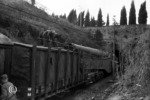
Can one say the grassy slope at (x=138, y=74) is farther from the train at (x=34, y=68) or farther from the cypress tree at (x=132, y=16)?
the cypress tree at (x=132, y=16)

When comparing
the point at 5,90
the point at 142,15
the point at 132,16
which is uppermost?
the point at 132,16

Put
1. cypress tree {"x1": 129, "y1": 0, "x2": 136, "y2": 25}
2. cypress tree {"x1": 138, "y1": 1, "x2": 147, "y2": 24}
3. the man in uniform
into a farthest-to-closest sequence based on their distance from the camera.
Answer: cypress tree {"x1": 129, "y1": 0, "x2": 136, "y2": 25}, cypress tree {"x1": 138, "y1": 1, "x2": 147, "y2": 24}, the man in uniform

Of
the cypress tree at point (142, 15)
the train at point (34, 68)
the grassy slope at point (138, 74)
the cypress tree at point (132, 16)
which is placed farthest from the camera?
the cypress tree at point (132, 16)

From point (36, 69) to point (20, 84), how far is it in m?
0.74

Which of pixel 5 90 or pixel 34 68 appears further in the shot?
pixel 34 68

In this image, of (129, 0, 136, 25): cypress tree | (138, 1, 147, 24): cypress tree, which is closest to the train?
(138, 1, 147, 24): cypress tree

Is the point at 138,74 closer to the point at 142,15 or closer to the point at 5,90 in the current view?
the point at 5,90

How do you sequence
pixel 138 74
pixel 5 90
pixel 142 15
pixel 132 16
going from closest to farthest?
1. pixel 5 90
2. pixel 138 74
3. pixel 142 15
4. pixel 132 16

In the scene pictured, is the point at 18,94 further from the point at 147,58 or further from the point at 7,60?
the point at 147,58

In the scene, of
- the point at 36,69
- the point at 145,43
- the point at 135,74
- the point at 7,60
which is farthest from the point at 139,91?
the point at 7,60

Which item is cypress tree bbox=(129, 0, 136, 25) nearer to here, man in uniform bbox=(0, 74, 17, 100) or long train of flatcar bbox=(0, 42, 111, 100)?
long train of flatcar bbox=(0, 42, 111, 100)

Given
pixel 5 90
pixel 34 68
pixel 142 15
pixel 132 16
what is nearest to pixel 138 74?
pixel 34 68

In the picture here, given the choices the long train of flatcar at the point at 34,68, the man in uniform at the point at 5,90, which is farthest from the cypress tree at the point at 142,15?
the man in uniform at the point at 5,90

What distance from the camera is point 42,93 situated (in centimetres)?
903
